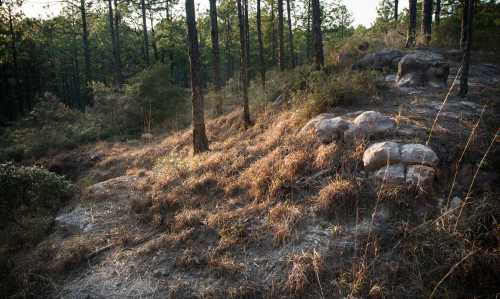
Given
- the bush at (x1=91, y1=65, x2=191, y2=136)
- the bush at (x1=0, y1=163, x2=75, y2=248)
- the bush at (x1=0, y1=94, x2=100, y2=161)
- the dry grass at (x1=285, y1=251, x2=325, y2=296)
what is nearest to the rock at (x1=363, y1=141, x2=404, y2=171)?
the dry grass at (x1=285, y1=251, x2=325, y2=296)

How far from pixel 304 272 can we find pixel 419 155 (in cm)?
239

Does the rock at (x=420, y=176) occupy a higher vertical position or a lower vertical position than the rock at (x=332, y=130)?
lower

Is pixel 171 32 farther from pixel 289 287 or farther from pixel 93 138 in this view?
pixel 289 287

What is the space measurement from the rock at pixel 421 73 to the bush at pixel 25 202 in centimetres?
907

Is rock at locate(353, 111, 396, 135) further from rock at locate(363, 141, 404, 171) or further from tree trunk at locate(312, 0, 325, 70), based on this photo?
tree trunk at locate(312, 0, 325, 70)

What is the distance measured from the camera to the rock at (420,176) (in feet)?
12.8

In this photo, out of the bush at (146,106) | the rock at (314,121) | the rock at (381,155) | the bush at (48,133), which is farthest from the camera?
the bush at (146,106)

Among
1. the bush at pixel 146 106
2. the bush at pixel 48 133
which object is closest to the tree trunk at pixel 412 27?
the bush at pixel 146 106

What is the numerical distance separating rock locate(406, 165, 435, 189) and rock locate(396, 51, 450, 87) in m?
4.56

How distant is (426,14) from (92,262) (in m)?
15.1

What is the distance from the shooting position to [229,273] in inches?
147

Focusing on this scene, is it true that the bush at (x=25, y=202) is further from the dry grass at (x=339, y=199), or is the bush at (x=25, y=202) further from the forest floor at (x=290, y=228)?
the dry grass at (x=339, y=199)

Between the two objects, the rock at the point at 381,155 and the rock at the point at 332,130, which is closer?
the rock at the point at 381,155

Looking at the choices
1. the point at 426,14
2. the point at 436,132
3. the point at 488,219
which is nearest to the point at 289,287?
the point at 488,219
